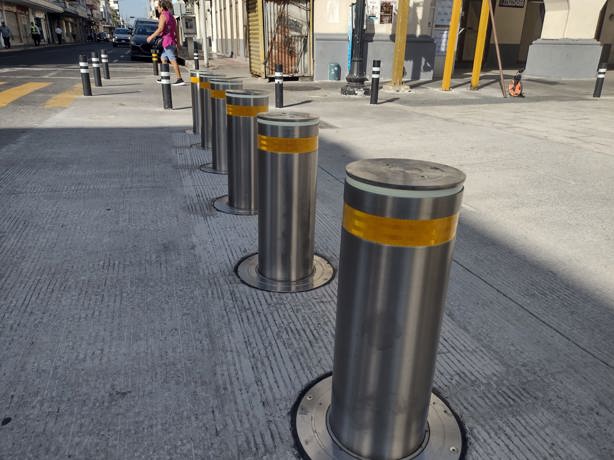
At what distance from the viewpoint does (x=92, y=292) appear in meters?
2.85

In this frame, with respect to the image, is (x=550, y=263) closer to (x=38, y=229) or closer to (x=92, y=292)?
(x=92, y=292)

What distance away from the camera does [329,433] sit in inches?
73.2

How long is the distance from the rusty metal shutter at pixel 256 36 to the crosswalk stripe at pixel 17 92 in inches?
268

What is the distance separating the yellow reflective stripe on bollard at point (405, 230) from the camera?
1407mm

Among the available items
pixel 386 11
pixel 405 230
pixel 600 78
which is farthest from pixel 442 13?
pixel 405 230

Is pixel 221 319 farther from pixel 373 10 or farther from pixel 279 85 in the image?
pixel 373 10

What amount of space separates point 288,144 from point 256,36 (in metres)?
15.3

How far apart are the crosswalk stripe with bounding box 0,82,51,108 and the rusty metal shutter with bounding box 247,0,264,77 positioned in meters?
6.81

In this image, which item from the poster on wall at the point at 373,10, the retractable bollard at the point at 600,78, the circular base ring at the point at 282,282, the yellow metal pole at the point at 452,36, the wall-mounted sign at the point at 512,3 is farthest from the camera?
the wall-mounted sign at the point at 512,3

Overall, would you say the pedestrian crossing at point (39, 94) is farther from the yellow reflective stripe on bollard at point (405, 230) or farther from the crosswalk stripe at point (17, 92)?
the yellow reflective stripe on bollard at point (405, 230)

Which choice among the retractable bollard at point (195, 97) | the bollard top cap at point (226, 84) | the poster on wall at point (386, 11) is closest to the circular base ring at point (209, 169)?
the bollard top cap at point (226, 84)

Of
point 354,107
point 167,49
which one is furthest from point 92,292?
point 167,49

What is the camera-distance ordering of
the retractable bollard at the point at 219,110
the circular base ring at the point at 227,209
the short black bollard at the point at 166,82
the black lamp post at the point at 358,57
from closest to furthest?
the circular base ring at the point at 227,209
the retractable bollard at the point at 219,110
the short black bollard at the point at 166,82
the black lamp post at the point at 358,57

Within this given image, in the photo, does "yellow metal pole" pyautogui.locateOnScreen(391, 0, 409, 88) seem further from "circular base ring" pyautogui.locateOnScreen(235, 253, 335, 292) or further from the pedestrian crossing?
"circular base ring" pyautogui.locateOnScreen(235, 253, 335, 292)
